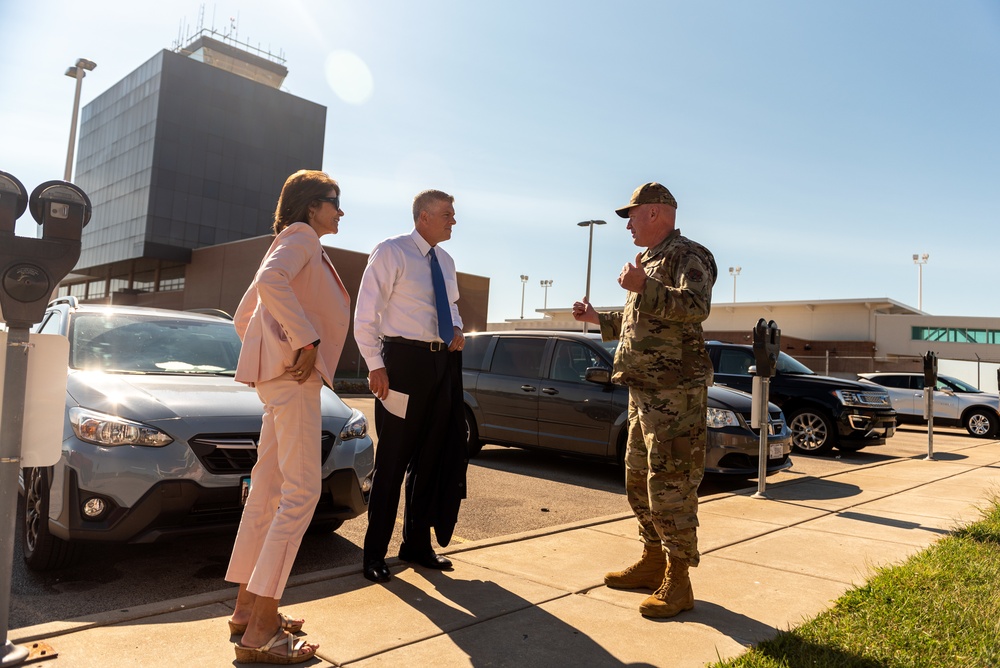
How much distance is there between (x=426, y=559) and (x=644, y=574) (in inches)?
47.5

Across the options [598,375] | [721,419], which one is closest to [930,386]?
[721,419]

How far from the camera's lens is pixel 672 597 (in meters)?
3.47

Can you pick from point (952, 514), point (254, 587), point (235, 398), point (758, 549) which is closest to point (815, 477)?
point (952, 514)

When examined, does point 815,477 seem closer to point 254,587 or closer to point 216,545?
point 216,545

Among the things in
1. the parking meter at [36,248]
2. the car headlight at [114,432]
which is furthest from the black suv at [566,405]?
the parking meter at [36,248]

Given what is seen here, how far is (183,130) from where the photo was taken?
4738 cm

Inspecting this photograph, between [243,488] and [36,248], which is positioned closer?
[36,248]

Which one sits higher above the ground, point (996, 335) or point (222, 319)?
point (996, 335)

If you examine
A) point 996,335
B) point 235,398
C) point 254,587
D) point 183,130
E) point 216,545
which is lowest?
point 216,545

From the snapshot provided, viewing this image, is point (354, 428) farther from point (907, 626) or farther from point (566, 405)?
point (566, 405)

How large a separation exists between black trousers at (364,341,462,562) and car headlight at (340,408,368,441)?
0.44 meters

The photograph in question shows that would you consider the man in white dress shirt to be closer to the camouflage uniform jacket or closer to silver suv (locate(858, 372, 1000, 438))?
the camouflage uniform jacket

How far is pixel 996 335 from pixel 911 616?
5278 centimetres

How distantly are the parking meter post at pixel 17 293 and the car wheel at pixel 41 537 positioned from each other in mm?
1196
